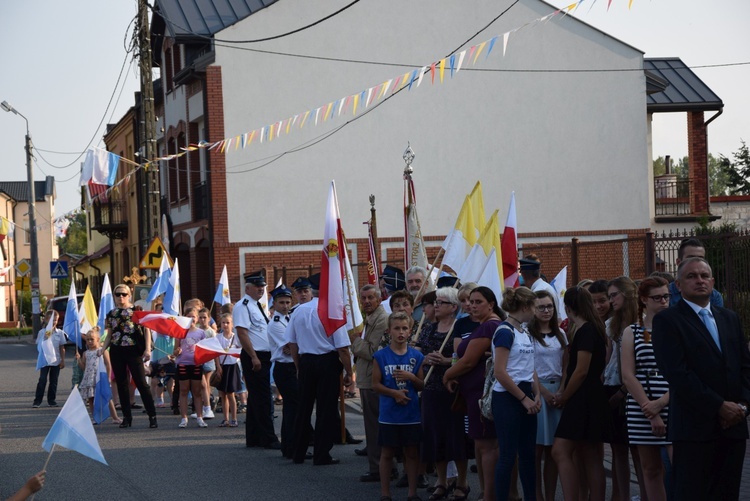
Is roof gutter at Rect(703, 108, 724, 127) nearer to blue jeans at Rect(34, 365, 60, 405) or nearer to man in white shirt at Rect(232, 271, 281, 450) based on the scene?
blue jeans at Rect(34, 365, 60, 405)

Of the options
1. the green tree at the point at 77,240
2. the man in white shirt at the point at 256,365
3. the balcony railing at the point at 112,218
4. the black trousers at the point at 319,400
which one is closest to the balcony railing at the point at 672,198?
the balcony railing at the point at 112,218

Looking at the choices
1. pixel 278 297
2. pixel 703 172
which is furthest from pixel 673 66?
pixel 278 297

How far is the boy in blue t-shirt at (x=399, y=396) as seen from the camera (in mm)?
9047

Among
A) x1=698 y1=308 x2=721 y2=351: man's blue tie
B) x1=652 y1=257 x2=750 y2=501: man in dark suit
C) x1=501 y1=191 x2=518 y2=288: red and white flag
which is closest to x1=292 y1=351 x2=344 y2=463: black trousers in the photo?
x1=501 y1=191 x2=518 y2=288: red and white flag

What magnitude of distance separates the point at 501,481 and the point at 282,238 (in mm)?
22563

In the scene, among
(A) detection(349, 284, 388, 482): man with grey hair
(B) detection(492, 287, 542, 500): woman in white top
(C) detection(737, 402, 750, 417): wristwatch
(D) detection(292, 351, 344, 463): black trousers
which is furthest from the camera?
(D) detection(292, 351, 344, 463): black trousers

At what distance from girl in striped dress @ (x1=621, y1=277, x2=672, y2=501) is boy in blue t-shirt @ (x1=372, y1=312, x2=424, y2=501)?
210cm

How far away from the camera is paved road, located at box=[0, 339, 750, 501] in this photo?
968 centimetres

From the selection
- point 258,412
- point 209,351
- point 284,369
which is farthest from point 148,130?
point 284,369

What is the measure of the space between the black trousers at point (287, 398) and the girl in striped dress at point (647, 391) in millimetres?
4844

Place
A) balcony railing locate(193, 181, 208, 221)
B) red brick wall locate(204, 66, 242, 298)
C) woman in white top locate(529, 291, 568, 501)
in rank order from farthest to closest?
1. balcony railing locate(193, 181, 208, 221)
2. red brick wall locate(204, 66, 242, 298)
3. woman in white top locate(529, 291, 568, 501)

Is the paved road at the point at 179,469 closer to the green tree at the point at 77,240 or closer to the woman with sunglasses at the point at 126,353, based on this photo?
the woman with sunglasses at the point at 126,353

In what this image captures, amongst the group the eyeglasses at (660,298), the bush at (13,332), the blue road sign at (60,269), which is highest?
the eyeglasses at (660,298)

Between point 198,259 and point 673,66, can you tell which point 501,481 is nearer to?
point 198,259
